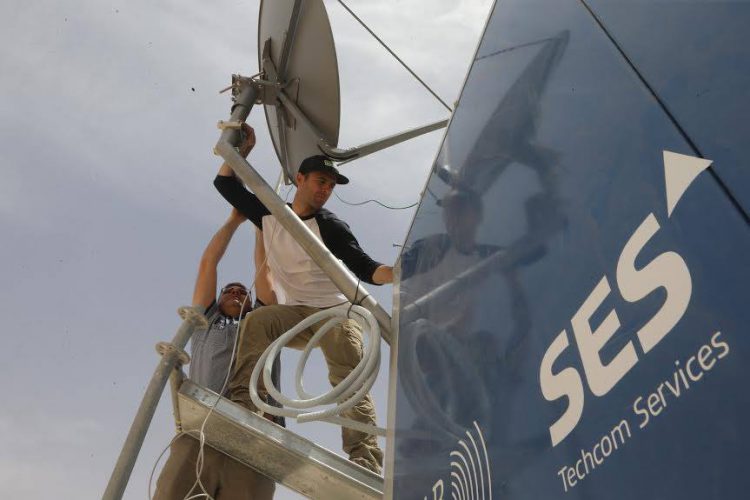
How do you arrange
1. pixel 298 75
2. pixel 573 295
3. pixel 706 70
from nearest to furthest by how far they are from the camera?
1. pixel 706 70
2. pixel 573 295
3. pixel 298 75

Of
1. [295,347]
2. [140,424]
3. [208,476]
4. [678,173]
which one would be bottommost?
[678,173]

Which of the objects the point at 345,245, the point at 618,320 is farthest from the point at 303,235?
the point at 618,320

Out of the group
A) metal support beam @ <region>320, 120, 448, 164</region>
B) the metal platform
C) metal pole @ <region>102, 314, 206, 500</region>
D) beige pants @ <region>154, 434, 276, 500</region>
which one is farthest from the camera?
metal support beam @ <region>320, 120, 448, 164</region>

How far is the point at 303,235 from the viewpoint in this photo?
5.27 meters

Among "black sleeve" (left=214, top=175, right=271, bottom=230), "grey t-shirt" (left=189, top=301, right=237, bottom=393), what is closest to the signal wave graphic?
"grey t-shirt" (left=189, top=301, right=237, bottom=393)

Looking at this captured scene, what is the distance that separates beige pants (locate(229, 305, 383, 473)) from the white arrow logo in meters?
3.98

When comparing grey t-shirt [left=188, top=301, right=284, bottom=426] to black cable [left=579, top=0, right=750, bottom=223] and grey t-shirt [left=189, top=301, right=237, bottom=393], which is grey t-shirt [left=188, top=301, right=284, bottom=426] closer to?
grey t-shirt [left=189, top=301, right=237, bottom=393]

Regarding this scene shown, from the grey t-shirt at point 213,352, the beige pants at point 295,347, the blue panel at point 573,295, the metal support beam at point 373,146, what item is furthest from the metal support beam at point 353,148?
the blue panel at point 573,295

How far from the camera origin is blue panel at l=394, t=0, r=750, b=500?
5.49ft

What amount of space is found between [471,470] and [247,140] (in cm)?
384

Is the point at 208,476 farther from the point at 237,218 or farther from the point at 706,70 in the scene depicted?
the point at 706,70

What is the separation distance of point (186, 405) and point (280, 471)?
628 mm

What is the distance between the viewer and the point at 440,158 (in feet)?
12.7

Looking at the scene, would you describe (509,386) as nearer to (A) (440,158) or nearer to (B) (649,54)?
(B) (649,54)
